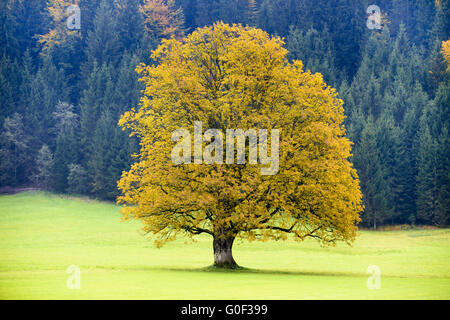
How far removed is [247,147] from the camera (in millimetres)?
35906

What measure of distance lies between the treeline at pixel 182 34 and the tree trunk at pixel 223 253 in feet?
148

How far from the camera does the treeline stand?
82.7m

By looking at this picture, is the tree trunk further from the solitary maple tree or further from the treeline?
the treeline

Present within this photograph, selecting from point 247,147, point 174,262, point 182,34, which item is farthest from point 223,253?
point 182,34

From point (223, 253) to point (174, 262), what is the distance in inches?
345

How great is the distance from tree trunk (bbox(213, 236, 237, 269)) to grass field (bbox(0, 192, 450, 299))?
1.26 m

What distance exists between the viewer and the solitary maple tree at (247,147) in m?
35.2

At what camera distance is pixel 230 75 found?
36625 mm

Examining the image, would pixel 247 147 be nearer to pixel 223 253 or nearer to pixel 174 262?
pixel 223 253

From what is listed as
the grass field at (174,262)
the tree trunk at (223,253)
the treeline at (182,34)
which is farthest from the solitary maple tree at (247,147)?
the treeline at (182,34)

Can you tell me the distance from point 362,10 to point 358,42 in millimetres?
6520

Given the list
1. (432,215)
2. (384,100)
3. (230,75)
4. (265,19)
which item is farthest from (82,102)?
(230,75)

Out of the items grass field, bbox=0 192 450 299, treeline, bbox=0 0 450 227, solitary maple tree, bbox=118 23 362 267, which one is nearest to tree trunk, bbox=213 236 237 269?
solitary maple tree, bbox=118 23 362 267

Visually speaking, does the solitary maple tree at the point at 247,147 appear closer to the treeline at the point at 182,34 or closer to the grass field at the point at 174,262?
the grass field at the point at 174,262
